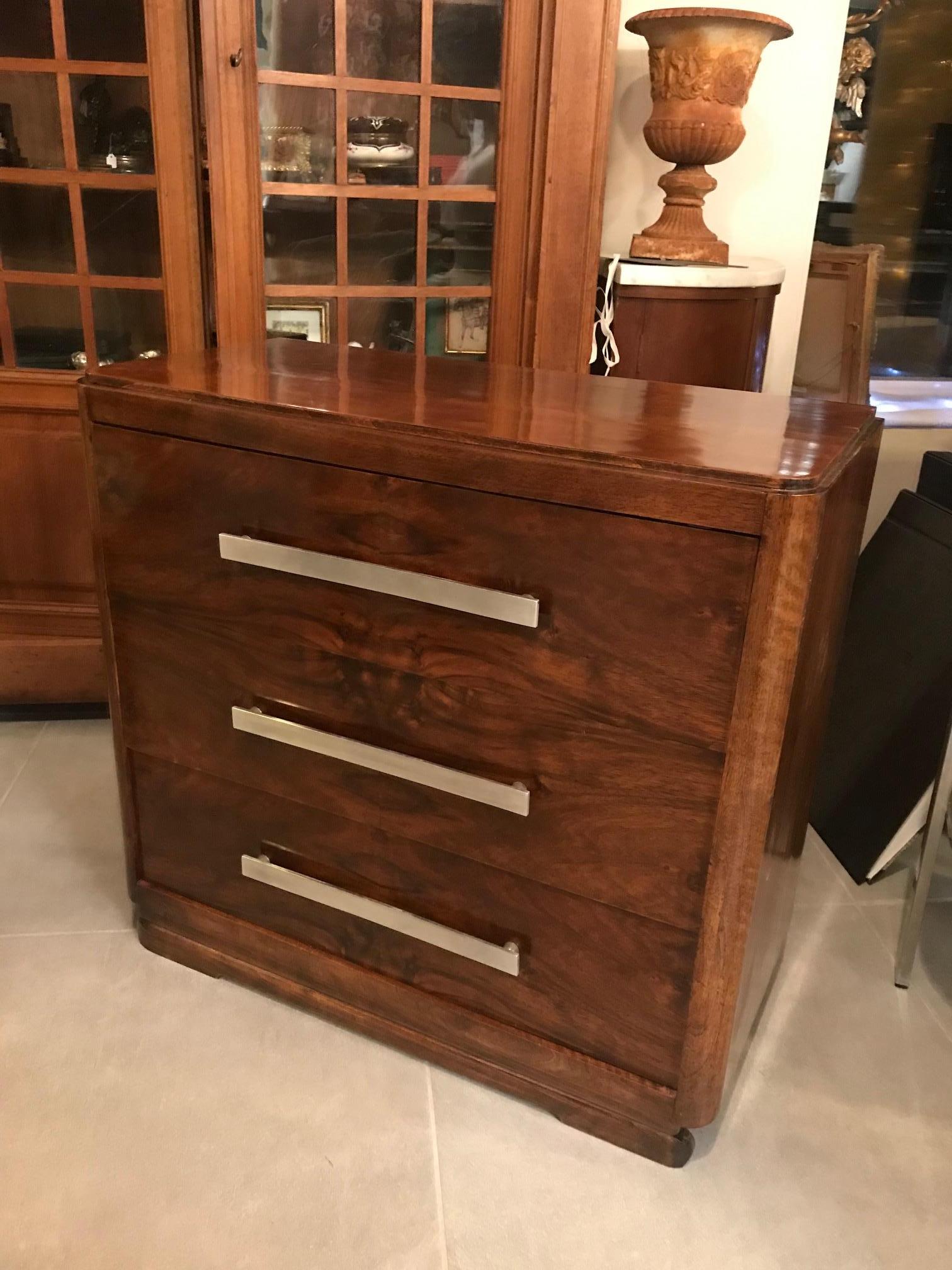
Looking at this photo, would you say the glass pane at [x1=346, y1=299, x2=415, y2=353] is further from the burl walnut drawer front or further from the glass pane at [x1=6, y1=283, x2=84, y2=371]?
the burl walnut drawer front

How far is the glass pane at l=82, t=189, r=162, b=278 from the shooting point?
1.61 metres

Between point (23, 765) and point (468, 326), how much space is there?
1087 millimetres

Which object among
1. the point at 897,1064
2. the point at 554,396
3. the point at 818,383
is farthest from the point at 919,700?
the point at 818,383

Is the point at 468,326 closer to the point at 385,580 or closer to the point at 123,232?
the point at 123,232

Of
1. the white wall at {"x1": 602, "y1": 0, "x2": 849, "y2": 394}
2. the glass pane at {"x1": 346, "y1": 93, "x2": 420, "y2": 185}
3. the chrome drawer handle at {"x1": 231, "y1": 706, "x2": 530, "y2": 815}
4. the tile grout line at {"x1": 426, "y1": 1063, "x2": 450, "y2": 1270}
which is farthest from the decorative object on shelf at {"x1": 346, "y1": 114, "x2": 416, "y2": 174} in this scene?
the tile grout line at {"x1": 426, "y1": 1063, "x2": 450, "y2": 1270}

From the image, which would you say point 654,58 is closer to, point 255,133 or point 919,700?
point 255,133

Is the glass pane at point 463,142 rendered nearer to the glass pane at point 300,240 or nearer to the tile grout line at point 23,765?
the glass pane at point 300,240

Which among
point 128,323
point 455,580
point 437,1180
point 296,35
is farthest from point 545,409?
point 128,323

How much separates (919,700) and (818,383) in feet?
2.97

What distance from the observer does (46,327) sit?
1698mm

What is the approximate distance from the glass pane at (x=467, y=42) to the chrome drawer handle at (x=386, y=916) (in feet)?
3.99

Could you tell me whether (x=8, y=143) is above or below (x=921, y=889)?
above

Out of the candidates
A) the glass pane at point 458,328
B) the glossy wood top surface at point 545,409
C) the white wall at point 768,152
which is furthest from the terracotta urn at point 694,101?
the glossy wood top surface at point 545,409

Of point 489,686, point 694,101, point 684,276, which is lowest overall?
point 489,686
